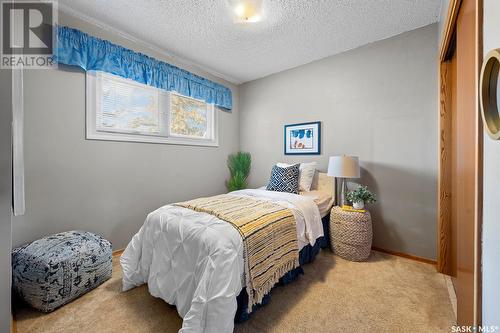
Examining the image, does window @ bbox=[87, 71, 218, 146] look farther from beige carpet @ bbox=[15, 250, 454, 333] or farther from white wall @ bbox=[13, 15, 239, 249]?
beige carpet @ bbox=[15, 250, 454, 333]

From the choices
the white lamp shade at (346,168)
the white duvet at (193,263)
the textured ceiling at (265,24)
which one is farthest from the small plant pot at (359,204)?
the textured ceiling at (265,24)

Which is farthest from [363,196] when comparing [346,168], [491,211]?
[491,211]

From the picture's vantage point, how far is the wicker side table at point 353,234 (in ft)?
7.31

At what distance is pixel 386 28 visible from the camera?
2320 mm

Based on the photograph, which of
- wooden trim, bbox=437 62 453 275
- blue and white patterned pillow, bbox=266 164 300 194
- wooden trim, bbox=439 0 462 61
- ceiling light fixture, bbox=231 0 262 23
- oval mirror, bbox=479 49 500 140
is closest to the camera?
oval mirror, bbox=479 49 500 140

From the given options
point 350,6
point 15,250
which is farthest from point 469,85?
point 15,250

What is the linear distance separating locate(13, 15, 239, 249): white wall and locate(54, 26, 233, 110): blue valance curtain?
12cm

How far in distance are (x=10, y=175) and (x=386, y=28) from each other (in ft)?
10.6

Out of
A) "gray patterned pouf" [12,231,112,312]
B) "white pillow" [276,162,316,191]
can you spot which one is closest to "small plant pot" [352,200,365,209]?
"white pillow" [276,162,316,191]

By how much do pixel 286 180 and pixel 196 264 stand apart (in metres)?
1.66

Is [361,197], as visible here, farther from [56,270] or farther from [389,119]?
[56,270]

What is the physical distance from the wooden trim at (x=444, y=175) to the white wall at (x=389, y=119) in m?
0.20

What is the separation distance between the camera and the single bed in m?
1.17

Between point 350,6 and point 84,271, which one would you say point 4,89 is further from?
point 350,6
